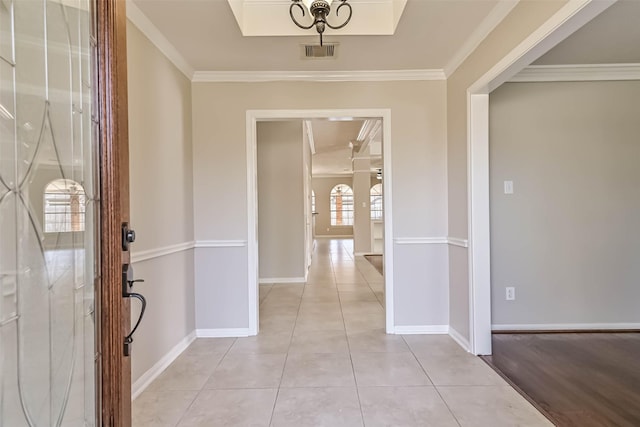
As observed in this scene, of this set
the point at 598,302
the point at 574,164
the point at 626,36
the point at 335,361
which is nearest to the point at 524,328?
the point at 598,302

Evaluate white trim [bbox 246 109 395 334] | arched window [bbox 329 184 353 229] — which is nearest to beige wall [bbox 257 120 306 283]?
white trim [bbox 246 109 395 334]

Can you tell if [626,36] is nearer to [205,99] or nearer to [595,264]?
[595,264]

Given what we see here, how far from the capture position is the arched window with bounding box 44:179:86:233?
3.06ft

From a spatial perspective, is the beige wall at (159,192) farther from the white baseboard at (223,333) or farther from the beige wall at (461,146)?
the beige wall at (461,146)

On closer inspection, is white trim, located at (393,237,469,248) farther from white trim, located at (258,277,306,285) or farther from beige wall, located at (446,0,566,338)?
white trim, located at (258,277,306,285)

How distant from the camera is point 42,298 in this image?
0.91m

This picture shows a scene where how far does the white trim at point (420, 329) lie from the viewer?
10.4 ft

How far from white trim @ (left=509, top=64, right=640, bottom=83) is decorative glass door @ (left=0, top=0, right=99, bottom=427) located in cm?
327

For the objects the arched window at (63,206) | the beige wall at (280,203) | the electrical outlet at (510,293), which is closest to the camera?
the arched window at (63,206)

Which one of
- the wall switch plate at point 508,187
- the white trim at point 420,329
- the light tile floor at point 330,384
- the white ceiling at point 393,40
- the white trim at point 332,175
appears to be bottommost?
the light tile floor at point 330,384

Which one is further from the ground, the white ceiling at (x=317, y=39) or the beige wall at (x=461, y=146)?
the white ceiling at (x=317, y=39)

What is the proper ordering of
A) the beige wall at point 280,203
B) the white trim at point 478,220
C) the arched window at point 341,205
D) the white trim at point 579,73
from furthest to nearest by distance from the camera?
the arched window at point 341,205
the beige wall at point 280,203
the white trim at point 579,73
the white trim at point 478,220

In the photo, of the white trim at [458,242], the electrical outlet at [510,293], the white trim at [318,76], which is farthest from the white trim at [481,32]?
the electrical outlet at [510,293]

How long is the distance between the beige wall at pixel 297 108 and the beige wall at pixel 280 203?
2261 mm
